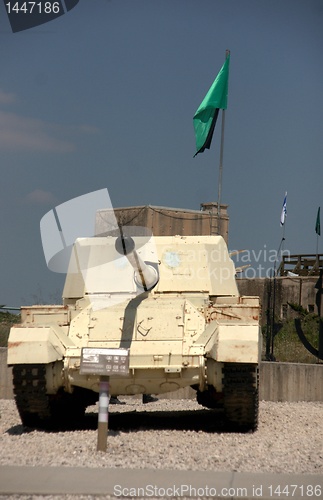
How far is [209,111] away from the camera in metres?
21.6

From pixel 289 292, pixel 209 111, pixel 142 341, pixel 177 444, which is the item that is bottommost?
pixel 177 444

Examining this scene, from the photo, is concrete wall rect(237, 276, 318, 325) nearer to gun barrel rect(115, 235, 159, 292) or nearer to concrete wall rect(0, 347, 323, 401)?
concrete wall rect(0, 347, 323, 401)

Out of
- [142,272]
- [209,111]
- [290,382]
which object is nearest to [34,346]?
[142,272]

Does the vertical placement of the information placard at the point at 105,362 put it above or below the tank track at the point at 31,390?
above

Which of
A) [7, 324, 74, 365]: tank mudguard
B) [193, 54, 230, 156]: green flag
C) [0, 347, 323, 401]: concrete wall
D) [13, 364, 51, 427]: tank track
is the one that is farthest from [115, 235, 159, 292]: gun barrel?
[193, 54, 230, 156]: green flag

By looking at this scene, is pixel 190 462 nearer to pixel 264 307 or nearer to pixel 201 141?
pixel 201 141

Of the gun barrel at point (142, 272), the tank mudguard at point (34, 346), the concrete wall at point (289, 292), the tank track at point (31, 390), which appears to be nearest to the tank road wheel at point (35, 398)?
the tank track at point (31, 390)

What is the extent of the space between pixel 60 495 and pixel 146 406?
904 cm

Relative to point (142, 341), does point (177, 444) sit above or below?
below

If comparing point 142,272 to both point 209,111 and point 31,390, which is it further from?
point 209,111

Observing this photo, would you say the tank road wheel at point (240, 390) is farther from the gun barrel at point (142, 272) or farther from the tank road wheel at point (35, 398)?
the tank road wheel at point (35, 398)

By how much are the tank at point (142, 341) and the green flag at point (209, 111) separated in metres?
7.91

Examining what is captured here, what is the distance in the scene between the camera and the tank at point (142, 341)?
11.6m

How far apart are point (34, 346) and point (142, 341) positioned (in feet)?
4.23
